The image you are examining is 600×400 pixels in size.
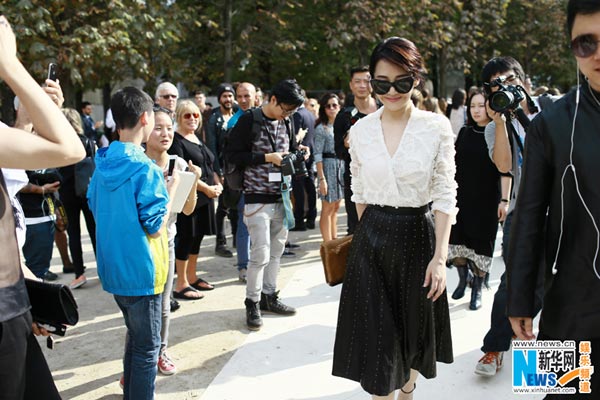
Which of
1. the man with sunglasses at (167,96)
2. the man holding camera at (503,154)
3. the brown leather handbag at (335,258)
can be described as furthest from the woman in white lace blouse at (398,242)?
the man with sunglasses at (167,96)

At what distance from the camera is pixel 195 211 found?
554 cm

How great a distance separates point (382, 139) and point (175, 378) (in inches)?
87.4

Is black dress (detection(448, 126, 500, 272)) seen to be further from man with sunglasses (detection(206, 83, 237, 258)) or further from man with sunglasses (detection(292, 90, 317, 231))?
man with sunglasses (detection(206, 83, 237, 258))

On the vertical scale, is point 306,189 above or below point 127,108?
below

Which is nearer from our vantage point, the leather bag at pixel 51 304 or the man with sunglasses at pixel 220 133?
the leather bag at pixel 51 304

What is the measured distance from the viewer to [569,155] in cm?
199

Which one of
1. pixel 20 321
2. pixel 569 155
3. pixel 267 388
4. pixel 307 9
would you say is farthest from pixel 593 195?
pixel 307 9

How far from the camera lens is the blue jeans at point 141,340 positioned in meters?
3.09

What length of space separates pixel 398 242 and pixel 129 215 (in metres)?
1.42

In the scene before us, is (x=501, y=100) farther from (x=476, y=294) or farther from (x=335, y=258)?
(x=476, y=294)

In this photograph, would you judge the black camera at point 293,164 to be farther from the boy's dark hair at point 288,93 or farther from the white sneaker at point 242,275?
the white sneaker at point 242,275

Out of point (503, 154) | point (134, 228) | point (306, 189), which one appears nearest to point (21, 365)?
point (134, 228)

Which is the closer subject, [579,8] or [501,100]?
[579,8]

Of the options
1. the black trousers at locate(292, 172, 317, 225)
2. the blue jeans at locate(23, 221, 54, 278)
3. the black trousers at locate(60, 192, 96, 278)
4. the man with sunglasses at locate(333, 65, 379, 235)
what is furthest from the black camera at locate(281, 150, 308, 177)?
the black trousers at locate(292, 172, 317, 225)
